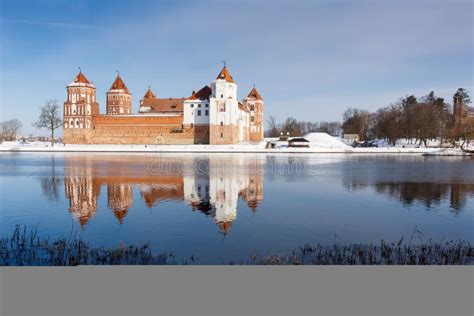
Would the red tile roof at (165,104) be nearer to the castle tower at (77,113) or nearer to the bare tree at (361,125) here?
the castle tower at (77,113)

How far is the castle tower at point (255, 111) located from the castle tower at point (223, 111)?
12654mm

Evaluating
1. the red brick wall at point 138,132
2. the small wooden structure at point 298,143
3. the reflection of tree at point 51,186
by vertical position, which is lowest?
the reflection of tree at point 51,186

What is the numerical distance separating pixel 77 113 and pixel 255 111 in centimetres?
3216

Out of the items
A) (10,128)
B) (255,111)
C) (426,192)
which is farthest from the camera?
(10,128)

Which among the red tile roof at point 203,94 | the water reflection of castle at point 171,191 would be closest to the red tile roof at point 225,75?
the red tile roof at point 203,94

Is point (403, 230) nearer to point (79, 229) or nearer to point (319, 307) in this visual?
point (319, 307)

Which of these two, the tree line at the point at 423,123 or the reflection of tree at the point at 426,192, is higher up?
the tree line at the point at 423,123

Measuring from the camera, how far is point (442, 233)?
977 centimetres

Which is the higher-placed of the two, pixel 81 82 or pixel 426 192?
pixel 81 82

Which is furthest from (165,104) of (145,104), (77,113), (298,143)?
(298,143)

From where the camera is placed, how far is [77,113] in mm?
66250

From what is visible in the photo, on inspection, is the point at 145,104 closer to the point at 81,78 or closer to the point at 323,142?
the point at 81,78

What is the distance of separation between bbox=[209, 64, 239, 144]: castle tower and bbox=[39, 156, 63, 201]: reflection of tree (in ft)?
134

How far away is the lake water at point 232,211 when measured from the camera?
9148mm
